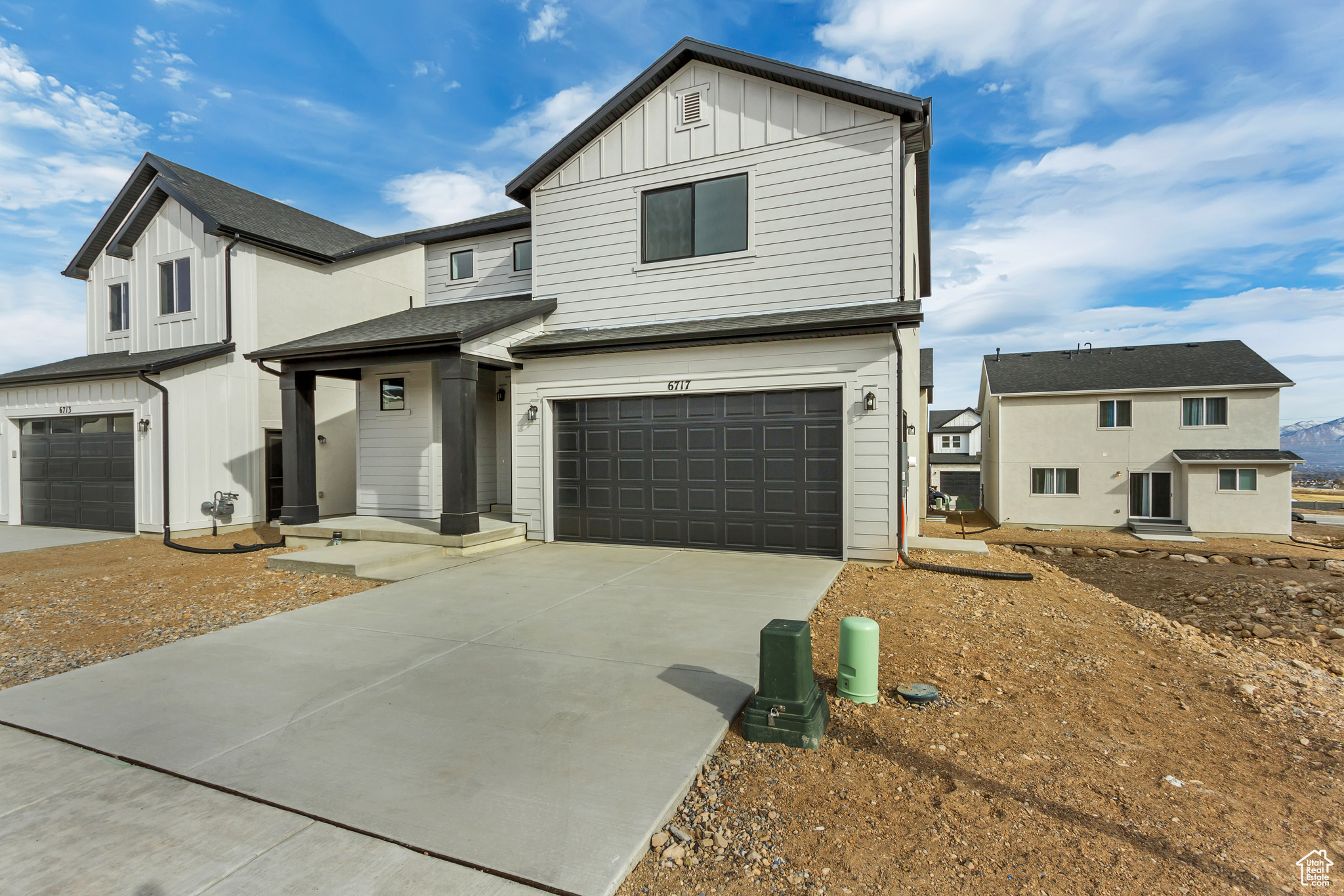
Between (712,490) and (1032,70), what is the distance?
27.6ft

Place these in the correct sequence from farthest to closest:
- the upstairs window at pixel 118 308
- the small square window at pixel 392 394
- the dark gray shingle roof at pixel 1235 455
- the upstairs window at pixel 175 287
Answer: the dark gray shingle roof at pixel 1235 455
the upstairs window at pixel 118 308
the upstairs window at pixel 175 287
the small square window at pixel 392 394

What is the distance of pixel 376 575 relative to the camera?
7.75 m

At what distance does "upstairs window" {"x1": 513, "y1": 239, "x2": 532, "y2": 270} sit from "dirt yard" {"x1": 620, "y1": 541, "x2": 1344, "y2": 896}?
10.0m

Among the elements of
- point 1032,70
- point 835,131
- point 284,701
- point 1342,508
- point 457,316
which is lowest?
point 1342,508

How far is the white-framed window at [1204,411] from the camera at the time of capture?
21078 millimetres

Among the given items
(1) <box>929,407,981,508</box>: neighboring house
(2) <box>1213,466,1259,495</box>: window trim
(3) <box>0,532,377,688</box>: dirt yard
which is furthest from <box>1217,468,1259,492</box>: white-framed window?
(3) <box>0,532,377,688</box>: dirt yard

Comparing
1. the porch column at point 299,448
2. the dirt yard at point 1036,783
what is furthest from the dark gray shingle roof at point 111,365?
the dirt yard at point 1036,783

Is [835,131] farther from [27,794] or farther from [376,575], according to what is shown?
[27,794]

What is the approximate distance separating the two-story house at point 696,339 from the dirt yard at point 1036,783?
3980 mm

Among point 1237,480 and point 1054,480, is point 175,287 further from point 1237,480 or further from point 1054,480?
point 1237,480

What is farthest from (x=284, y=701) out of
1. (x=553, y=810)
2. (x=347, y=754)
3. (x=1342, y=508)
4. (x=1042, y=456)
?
(x=1342, y=508)

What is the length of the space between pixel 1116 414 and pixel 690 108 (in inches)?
814

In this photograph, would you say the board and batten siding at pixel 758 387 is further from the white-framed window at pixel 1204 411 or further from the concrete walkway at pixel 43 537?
the white-framed window at pixel 1204 411

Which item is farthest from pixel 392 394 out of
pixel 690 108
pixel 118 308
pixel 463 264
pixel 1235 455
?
pixel 1235 455
